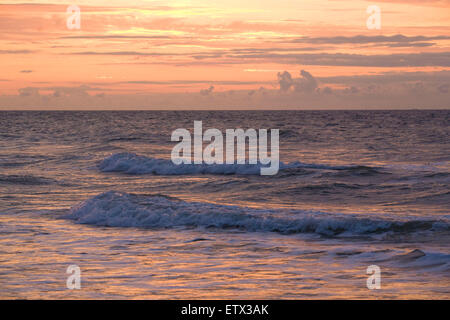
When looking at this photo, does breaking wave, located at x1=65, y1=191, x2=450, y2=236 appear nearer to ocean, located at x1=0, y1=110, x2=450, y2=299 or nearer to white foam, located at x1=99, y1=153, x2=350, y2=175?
ocean, located at x1=0, y1=110, x2=450, y2=299

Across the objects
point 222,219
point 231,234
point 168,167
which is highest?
point 168,167

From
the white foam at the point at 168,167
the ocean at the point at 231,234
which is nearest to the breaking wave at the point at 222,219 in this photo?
the ocean at the point at 231,234

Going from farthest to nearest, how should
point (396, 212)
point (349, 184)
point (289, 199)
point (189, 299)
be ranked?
1. point (349, 184)
2. point (289, 199)
3. point (396, 212)
4. point (189, 299)

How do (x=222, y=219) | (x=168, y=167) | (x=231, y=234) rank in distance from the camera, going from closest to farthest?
(x=231, y=234) → (x=222, y=219) → (x=168, y=167)

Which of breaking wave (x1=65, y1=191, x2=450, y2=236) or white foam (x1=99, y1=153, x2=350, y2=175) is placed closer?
breaking wave (x1=65, y1=191, x2=450, y2=236)

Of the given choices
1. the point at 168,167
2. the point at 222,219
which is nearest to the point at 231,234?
the point at 222,219

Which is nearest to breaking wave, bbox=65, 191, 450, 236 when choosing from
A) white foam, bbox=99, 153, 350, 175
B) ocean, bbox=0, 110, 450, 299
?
ocean, bbox=0, 110, 450, 299

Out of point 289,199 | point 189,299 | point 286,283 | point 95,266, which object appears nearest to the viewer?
point 189,299

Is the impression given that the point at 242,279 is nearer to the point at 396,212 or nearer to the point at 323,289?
the point at 323,289

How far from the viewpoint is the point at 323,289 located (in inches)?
338

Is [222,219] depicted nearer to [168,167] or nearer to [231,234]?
[231,234]

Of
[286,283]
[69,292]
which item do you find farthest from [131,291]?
[286,283]

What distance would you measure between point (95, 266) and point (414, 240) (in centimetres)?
664

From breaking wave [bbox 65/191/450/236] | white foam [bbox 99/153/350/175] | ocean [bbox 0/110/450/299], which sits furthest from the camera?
white foam [bbox 99/153/350/175]
